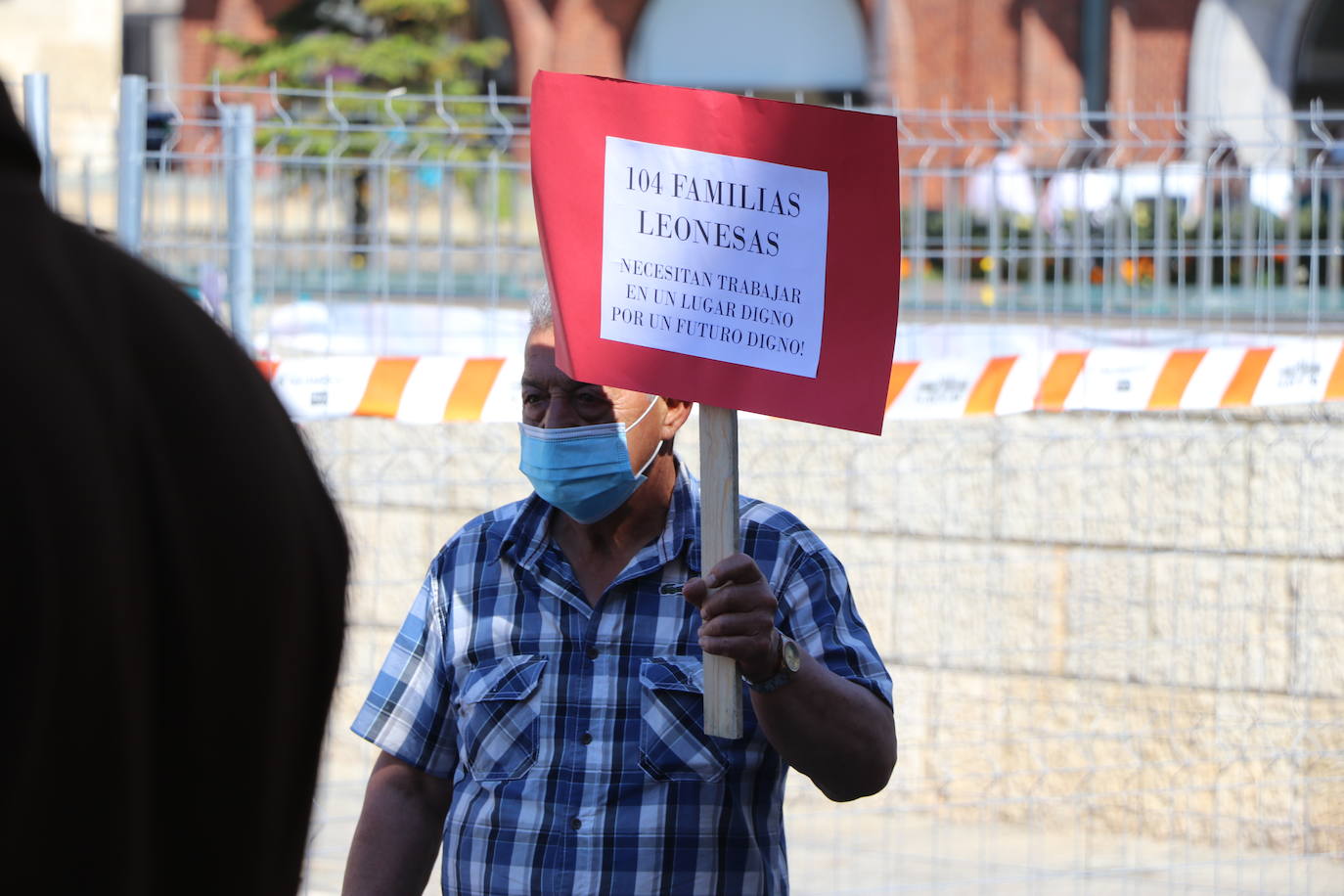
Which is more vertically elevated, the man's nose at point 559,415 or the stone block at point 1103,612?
the man's nose at point 559,415

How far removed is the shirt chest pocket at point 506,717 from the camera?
239 centimetres

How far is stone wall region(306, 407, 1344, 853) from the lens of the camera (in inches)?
205

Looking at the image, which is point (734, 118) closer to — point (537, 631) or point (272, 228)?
point (537, 631)

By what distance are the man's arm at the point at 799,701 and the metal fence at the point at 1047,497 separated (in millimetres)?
2914

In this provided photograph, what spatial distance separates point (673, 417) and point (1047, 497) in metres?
3.07

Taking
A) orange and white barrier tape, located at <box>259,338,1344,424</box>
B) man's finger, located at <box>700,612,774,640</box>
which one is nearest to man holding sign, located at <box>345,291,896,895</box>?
man's finger, located at <box>700,612,774,640</box>

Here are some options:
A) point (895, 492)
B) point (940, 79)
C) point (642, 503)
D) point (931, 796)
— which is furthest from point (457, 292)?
point (940, 79)

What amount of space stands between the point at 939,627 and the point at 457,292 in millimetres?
2047

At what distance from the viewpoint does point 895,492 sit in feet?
18.4

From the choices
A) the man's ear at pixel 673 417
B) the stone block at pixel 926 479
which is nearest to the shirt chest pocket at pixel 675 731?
the man's ear at pixel 673 417

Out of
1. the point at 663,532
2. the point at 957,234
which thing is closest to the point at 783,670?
the point at 663,532

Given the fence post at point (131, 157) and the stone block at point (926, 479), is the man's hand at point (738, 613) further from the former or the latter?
the stone block at point (926, 479)

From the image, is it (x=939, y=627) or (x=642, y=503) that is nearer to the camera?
(x=642, y=503)

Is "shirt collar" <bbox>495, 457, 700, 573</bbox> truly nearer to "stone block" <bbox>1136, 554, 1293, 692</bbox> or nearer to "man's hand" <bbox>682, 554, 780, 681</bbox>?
"man's hand" <bbox>682, 554, 780, 681</bbox>
